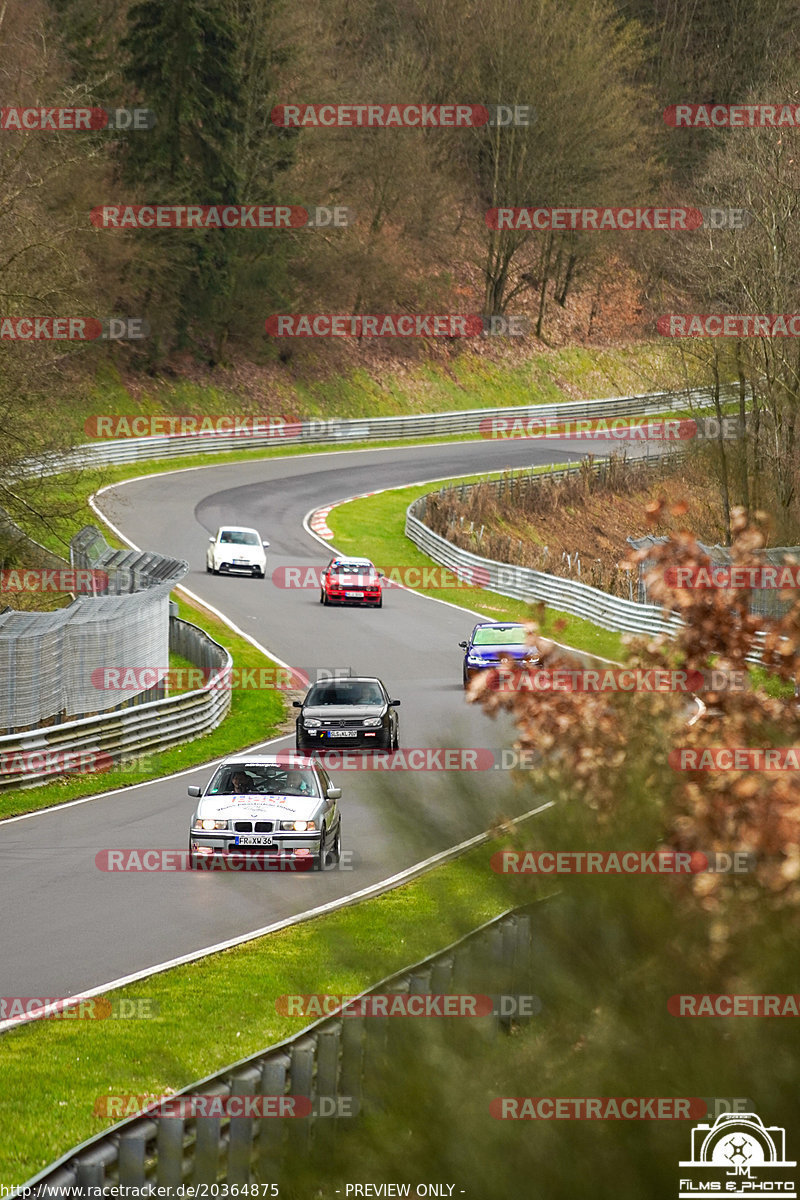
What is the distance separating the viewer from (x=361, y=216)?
78875mm

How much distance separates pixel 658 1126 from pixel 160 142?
64.0 meters

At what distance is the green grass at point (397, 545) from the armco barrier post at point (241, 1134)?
2995 cm

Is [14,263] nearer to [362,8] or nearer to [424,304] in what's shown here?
[424,304]

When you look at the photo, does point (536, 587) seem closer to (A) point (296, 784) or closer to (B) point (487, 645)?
(B) point (487, 645)

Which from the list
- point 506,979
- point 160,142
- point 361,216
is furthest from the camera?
point 361,216

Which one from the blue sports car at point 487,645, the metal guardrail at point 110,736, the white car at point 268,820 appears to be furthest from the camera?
the blue sports car at point 487,645

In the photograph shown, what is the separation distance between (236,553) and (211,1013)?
1308 inches

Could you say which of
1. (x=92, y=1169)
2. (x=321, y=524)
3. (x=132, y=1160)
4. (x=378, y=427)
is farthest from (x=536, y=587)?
(x=92, y=1169)

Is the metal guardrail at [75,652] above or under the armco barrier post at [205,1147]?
under

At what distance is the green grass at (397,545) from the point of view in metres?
41.1

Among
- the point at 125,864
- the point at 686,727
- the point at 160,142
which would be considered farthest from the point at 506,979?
the point at 160,142

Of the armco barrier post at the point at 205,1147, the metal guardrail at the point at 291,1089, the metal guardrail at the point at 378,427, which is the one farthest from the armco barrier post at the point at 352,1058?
the metal guardrail at the point at 378,427

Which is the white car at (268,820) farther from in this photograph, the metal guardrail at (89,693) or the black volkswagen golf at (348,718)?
the black volkswagen golf at (348,718)

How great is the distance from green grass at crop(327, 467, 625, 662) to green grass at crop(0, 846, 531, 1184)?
2492 centimetres
